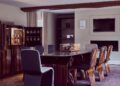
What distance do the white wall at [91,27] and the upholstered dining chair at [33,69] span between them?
19.1ft

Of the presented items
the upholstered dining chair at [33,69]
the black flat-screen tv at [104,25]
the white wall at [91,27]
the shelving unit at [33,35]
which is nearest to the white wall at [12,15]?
the shelving unit at [33,35]

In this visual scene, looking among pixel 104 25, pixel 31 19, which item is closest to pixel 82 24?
pixel 104 25

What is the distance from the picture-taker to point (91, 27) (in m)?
10.2

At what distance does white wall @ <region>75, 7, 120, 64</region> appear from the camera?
9727 mm

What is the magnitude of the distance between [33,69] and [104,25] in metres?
6.47

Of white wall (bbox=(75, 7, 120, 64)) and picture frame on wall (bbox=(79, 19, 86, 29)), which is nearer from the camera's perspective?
white wall (bbox=(75, 7, 120, 64))

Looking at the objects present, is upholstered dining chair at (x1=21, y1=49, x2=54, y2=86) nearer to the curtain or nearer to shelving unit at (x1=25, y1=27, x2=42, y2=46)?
shelving unit at (x1=25, y1=27, x2=42, y2=46)

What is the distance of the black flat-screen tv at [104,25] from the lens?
32.4 feet

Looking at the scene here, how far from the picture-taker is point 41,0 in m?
6.89

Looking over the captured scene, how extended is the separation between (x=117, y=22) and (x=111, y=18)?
0.31m

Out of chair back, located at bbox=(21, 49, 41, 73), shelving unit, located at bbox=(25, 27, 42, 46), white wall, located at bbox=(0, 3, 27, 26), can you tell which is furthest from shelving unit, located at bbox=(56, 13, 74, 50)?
chair back, located at bbox=(21, 49, 41, 73)

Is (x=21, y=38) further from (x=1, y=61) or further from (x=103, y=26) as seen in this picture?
(x=103, y=26)

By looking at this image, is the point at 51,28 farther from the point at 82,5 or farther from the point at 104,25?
the point at 82,5

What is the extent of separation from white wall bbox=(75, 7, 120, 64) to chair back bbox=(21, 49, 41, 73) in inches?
247
